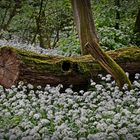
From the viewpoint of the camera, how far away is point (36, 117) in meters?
6.49

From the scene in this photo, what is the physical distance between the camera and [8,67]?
8812 mm

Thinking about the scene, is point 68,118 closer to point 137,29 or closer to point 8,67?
point 8,67

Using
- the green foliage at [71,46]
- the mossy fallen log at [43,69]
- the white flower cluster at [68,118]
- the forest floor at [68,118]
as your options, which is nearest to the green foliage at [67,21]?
the green foliage at [71,46]

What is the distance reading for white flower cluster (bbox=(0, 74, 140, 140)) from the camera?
17.8ft

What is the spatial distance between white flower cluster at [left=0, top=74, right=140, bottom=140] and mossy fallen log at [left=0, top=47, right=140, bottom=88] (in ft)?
0.72

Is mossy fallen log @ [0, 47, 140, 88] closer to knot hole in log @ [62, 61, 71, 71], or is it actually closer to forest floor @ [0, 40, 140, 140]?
knot hole in log @ [62, 61, 71, 71]

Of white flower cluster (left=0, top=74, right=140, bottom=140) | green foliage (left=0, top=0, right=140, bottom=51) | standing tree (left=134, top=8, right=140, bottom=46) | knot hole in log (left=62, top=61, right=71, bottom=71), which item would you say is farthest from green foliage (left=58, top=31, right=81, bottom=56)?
white flower cluster (left=0, top=74, right=140, bottom=140)

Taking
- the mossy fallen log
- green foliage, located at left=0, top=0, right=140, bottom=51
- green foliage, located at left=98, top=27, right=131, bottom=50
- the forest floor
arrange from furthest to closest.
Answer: green foliage, located at left=0, top=0, right=140, bottom=51, green foliage, located at left=98, top=27, right=131, bottom=50, the mossy fallen log, the forest floor

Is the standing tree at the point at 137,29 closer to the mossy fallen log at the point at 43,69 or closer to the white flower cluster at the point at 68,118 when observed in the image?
the mossy fallen log at the point at 43,69

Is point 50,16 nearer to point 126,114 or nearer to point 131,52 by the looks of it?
point 131,52

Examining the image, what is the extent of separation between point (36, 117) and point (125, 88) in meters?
2.47

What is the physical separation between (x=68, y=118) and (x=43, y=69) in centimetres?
214

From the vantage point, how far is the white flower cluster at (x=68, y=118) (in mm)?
5430

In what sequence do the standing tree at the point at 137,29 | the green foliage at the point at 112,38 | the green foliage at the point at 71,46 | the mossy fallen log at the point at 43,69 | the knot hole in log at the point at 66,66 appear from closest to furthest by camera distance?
the mossy fallen log at the point at 43,69
the knot hole in log at the point at 66,66
the green foliage at the point at 112,38
the green foliage at the point at 71,46
the standing tree at the point at 137,29
